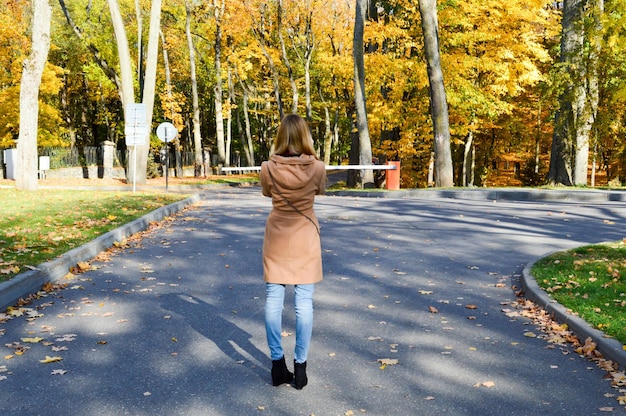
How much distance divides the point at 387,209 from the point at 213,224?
15.4 feet

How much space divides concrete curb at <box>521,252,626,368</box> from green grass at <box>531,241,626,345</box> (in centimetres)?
7

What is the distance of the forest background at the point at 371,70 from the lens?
26.3m

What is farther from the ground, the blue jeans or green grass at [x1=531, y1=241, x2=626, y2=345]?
the blue jeans

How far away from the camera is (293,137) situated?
4.28 m

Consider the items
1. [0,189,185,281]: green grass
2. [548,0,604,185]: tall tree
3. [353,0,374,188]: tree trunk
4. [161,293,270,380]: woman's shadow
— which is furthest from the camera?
[353,0,374,188]: tree trunk

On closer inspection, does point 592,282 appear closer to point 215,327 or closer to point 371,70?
point 215,327

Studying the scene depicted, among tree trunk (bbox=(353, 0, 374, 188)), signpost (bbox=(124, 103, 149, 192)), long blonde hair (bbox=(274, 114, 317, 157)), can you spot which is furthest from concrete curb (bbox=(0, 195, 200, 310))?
tree trunk (bbox=(353, 0, 374, 188))

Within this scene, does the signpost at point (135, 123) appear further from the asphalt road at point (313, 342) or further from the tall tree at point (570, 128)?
the tall tree at point (570, 128)

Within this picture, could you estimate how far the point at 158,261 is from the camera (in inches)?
360

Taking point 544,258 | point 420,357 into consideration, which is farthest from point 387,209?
point 420,357

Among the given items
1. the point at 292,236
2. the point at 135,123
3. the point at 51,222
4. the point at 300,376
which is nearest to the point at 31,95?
the point at 135,123

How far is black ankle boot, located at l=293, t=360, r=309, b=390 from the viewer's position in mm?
4254

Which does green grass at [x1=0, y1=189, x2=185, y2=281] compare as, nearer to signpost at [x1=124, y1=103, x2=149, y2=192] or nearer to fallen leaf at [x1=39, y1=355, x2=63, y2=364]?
fallen leaf at [x1=39, y1=355, x2=63, y2=364]

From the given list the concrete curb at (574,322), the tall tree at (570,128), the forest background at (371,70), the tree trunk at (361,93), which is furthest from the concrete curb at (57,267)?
the tall tree at (570,128)
